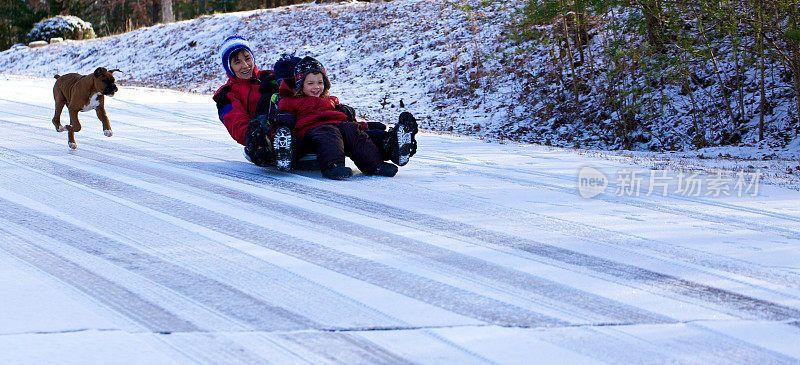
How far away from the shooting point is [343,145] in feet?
17.9

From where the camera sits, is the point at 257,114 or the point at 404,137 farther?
the point at 257,114

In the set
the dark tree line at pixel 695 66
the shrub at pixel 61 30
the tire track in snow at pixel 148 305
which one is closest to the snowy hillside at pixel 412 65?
the dark tree line at pixel 695 66

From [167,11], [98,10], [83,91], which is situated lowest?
[83,91]

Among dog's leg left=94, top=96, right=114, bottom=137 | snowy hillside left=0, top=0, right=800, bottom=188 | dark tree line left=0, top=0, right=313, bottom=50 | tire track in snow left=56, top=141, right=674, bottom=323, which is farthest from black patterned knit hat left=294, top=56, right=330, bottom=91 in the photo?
dark tree line left=0, top=0, right=313, bottom=50

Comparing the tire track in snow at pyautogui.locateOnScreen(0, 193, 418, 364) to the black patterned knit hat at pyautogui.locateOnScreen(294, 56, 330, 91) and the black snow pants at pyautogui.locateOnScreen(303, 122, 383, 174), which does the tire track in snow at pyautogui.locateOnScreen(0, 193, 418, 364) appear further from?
the black patterned knit hat at pyautogui.locateOnScreen(294, 56, 330, 91)

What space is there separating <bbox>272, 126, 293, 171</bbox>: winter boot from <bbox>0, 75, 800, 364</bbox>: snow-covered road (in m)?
0.13

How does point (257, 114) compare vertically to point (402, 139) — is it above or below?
above

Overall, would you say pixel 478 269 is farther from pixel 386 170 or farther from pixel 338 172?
pixel 386 170

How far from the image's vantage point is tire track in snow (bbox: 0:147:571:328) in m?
2.71

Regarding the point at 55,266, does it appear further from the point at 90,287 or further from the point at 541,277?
the point at 541,277

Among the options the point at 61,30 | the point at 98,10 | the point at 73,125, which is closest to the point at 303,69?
the point at 73,125

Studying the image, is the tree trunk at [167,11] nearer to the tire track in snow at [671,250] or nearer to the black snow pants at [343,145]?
the black snow pants at [343,145]

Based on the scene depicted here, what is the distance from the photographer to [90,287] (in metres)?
2.95
